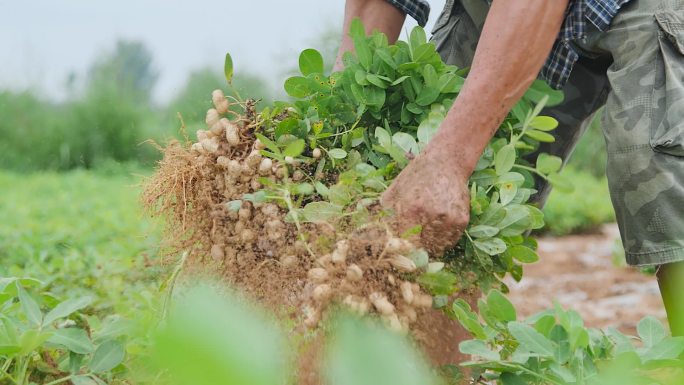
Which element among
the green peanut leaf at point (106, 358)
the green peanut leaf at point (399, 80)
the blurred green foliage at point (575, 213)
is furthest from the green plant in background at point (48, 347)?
the blurred green foliage at point (575, 213)

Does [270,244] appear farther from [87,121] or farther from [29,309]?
[87,121]

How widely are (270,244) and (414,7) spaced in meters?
0.97

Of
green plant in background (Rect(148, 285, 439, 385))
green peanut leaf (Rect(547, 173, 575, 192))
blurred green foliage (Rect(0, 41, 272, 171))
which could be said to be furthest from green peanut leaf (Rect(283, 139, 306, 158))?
blurred green foliage (Rect(0, 41, 272, 171))

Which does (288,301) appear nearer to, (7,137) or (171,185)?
(171,185)

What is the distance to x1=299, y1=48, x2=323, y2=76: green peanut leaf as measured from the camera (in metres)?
1.79

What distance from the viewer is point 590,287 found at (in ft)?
16.0

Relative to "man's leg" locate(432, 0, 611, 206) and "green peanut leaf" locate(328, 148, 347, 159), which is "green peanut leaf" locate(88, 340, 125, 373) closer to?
"green peanut leaf" locate(328, 148, 347, 159)

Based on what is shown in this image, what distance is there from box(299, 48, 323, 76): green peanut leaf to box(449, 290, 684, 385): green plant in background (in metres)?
0.69

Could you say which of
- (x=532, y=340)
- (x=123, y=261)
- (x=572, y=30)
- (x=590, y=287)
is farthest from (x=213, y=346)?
(x=590, y=287)

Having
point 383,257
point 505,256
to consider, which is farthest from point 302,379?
point 505,256

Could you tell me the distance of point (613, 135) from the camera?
1.81m

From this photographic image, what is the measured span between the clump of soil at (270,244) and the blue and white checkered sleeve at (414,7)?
0.68m

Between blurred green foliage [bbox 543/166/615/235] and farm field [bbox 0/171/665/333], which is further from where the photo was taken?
blurred green foliage [bbox 543/166/615/235]

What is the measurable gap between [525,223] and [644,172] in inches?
14.9
